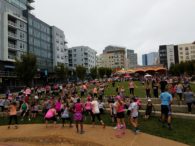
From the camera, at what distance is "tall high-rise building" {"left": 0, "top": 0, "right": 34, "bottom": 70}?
6444 centimetres

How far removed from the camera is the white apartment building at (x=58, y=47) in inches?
3720

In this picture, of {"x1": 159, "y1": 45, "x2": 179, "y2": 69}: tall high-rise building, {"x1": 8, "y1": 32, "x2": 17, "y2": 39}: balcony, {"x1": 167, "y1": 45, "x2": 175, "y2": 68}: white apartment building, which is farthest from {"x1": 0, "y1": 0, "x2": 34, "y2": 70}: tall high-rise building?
{"x1": 167, "y1": 45, "x2": 175, "y2": 68}: white apartment building

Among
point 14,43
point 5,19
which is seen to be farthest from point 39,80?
point 5,19

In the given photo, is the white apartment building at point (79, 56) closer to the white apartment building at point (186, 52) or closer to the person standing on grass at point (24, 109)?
the white apartment building at point (186, 52)

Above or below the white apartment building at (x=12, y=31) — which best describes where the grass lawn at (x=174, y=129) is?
below

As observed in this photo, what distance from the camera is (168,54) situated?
557ft

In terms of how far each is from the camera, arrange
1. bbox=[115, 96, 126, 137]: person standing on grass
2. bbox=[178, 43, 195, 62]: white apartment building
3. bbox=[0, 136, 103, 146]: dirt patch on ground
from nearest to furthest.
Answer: bbox=[0, 136, 103, 146]: dirt patch on ground, bbox=[115, 96, 126, 137]: person standing on grass, bbox=[178, 43, 195, 62]: white apartment building

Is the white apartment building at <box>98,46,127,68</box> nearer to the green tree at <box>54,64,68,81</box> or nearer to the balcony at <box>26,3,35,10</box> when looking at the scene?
the balcony at <box>26,3,35,10</box>

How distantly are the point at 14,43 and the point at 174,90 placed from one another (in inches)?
2066

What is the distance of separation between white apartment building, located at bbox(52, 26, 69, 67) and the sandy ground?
75184mm

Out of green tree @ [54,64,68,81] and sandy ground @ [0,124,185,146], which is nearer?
sandy ground @ [0,124,185,146]

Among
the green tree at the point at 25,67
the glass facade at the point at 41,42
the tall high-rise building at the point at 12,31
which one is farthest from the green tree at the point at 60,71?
the green tree at the point at 25,67

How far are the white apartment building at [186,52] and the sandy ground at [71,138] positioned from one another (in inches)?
5938

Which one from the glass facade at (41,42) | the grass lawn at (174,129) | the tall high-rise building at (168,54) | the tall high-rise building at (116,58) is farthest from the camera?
the tall high-rise building at (116,58)
